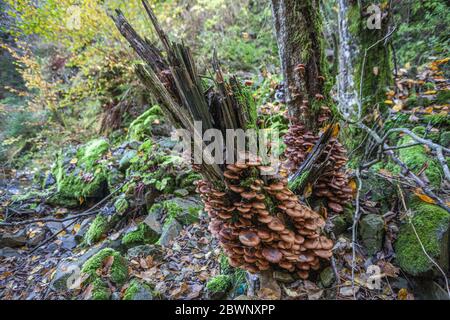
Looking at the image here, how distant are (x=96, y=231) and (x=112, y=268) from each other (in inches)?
55.6

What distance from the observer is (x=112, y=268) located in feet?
9.09

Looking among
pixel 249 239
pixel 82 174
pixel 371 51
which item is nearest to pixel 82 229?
pixel 82 174

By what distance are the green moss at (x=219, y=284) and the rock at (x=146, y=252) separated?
94 cm

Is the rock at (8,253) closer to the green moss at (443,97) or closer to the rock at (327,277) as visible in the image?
the rock at (327,277)

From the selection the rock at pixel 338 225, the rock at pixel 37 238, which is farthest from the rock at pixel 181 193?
the rock at pixel 37 238

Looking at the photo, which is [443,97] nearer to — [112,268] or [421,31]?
[421,31]

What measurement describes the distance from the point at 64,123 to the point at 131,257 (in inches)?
323

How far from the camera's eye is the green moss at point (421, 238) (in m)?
2.14

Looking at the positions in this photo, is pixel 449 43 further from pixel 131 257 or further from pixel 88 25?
pixel 88 25

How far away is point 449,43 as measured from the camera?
5.01m

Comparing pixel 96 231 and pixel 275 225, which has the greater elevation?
pixel 275 225

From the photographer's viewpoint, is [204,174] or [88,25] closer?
[204,174]

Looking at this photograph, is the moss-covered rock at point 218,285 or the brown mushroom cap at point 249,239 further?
the moss-covered rock at point 218,285

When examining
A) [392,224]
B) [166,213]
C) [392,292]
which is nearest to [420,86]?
[392,224]
